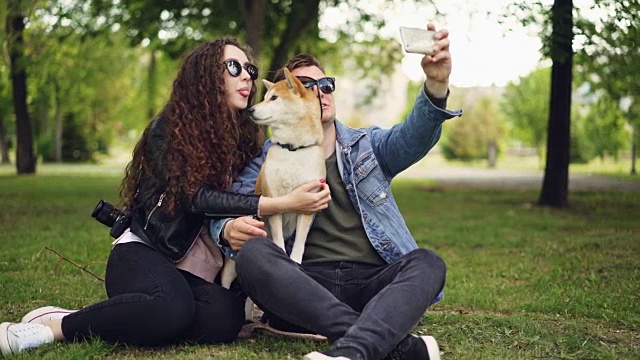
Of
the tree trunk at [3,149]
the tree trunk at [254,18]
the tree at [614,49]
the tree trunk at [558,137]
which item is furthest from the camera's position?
the tree trunk at [3,149]

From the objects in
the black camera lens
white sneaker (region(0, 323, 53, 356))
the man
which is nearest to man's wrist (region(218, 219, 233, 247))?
the man

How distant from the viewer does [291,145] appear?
4.07 m

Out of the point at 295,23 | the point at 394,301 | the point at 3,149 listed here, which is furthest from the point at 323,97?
the point at 3,149

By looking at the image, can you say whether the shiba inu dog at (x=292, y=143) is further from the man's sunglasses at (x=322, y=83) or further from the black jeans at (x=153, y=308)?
the black jeans at (x=153, y=308)

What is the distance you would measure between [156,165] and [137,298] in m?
0.78

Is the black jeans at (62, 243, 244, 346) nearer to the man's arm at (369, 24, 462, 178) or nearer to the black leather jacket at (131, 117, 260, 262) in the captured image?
the black leather jacket at (131, 117, 260, 262)

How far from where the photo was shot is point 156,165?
4.26 m

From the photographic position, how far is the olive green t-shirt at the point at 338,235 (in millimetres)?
4184

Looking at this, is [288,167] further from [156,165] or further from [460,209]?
[460,209]

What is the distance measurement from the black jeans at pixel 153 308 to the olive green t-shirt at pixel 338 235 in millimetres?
550

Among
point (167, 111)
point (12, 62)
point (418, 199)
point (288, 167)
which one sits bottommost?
point (418, 199)

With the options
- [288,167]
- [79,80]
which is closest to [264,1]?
[288,167]

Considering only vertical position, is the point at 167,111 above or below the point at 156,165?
above

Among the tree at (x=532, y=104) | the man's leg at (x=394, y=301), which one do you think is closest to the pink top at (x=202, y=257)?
the man's leg at (x=394, y=301)
